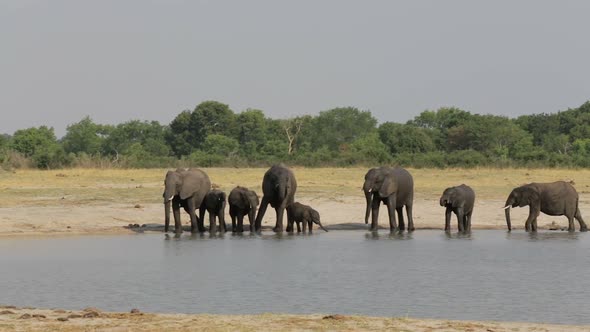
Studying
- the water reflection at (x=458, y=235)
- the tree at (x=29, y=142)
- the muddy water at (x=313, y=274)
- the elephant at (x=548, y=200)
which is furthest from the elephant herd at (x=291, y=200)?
the tree at (x=29, y=142)

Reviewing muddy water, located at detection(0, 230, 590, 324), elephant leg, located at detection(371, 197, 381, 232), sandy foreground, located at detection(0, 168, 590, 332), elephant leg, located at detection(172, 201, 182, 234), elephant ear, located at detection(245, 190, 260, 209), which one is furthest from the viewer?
elephant leg, located at detection(371, 197, 381, 232)

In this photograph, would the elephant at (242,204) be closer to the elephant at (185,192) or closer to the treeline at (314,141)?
the elephant at (185,192)

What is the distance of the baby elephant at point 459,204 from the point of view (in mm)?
26531

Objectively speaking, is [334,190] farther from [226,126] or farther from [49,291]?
[226,126]

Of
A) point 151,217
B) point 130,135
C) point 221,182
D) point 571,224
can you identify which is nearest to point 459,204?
point 571,224

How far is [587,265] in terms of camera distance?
1970 cm

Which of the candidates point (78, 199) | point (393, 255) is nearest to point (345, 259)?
point (393, 255)

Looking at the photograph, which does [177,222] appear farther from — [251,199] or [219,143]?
[219,143]

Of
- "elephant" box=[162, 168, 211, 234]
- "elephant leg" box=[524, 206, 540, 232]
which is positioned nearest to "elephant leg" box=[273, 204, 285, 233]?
"elephant" box=[162, 168, 211, 234]

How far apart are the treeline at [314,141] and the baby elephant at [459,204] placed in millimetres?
25358

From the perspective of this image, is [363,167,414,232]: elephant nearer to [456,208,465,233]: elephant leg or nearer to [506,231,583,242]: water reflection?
[456,208,465,233]: elephant leg

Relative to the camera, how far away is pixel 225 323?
11602mm

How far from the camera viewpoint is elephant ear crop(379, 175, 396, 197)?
27.2 meters

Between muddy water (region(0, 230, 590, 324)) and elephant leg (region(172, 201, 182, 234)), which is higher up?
elephant leg (region(172, 201, 182, 234))
